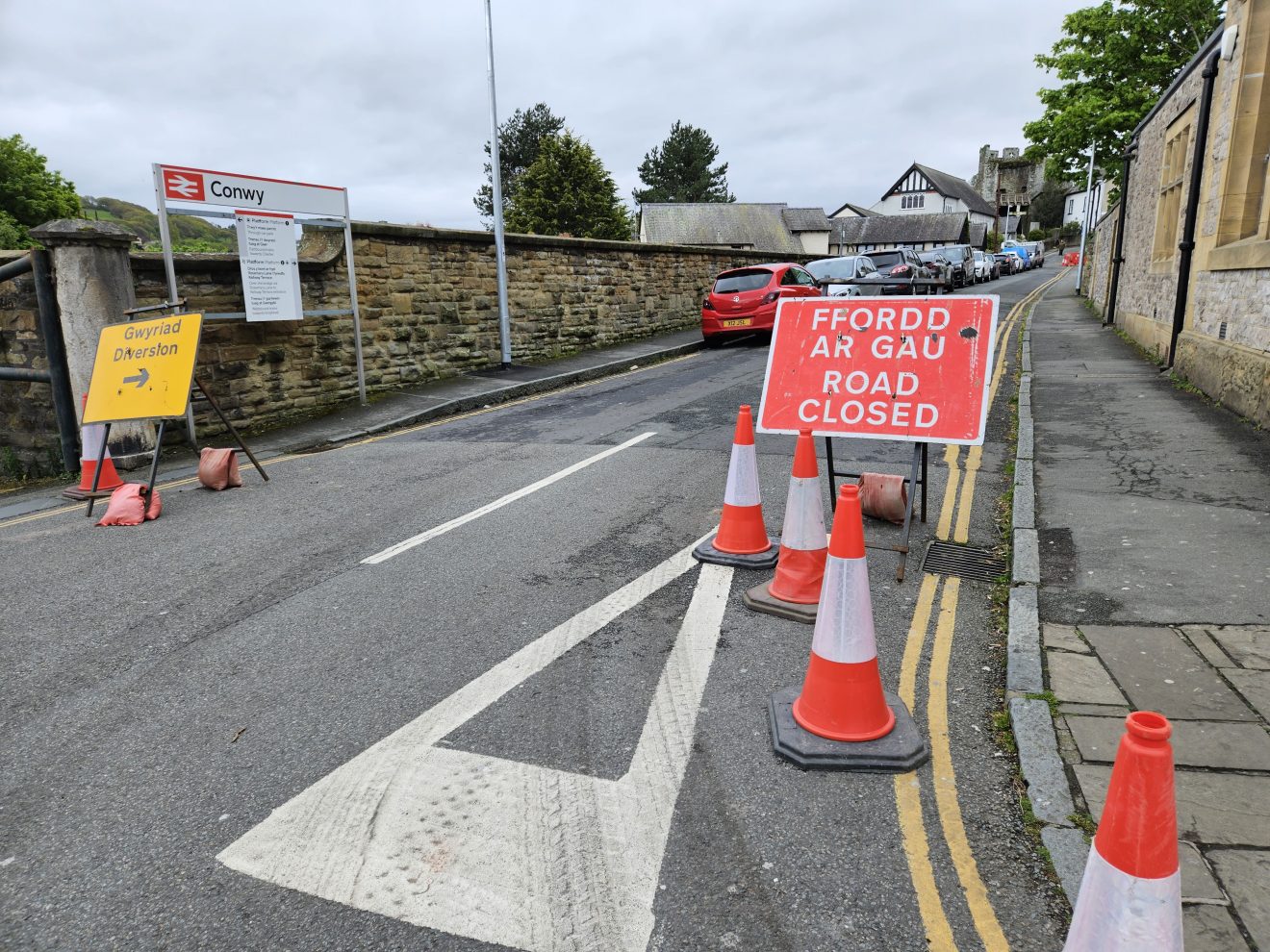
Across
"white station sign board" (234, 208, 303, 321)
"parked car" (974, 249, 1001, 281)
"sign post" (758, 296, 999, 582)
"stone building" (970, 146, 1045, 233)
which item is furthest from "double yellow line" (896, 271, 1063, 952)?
"stone building" (970, 146, 1045, 233)

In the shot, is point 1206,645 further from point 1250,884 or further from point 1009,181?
point 1009,181

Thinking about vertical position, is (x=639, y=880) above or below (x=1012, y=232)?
below

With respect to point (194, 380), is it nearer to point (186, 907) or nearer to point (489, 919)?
point (186, 907)

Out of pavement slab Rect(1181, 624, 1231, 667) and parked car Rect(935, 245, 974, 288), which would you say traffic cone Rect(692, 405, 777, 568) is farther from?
parked car Rect(935, 245, 974, 288)

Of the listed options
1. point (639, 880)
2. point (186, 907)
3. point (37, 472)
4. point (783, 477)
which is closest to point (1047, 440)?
point (783, 477)

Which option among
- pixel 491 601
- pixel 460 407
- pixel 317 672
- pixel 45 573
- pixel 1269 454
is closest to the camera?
pixel 317 672

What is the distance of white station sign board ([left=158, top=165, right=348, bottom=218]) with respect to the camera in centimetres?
873

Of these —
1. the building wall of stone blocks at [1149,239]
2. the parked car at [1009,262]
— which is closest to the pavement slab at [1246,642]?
the building wall of stone blocks at [1149,239]

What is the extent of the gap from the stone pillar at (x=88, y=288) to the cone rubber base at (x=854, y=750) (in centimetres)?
758

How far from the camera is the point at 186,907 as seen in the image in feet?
7.61

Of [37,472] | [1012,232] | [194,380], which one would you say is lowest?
[37,472]

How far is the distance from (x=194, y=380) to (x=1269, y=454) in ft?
30.7

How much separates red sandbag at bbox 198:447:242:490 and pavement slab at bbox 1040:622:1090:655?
21.4 ft

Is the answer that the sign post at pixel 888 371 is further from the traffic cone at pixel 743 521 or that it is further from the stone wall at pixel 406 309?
the stone wall at pixel 406 309
